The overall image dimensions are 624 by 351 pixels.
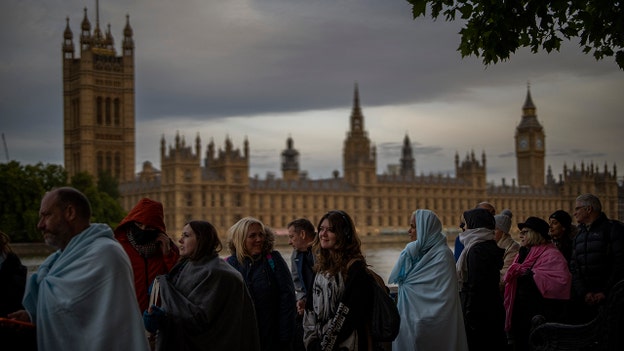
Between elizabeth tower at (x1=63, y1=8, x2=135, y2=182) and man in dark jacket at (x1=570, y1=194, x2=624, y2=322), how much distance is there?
79692mm

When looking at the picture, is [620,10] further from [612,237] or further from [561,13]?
[612,237]

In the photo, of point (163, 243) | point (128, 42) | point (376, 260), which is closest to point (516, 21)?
point (163, 243)

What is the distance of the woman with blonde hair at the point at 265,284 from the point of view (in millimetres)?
6246

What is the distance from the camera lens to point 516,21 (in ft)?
23.9

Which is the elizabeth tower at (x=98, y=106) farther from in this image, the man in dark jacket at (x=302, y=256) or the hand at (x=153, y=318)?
the hand at (x=153, y=318)

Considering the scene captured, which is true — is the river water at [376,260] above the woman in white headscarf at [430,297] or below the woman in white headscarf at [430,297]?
below

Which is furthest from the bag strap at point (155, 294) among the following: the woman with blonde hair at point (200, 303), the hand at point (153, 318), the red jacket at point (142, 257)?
the red jacket at point (142, 257)

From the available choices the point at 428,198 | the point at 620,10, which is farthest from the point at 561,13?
the point at 428,198

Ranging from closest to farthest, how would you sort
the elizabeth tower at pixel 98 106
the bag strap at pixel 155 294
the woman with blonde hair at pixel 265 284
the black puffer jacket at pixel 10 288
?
1. the bag strap at pixel 155 294
2. the black puffer jacket at pixel 10 288
3. the woman with blonde hair at pixel 265 284
4. the elizabeth tower at pixel 98 106

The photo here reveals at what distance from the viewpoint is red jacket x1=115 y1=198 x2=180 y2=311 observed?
5.78 m

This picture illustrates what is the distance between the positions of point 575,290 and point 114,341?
15.3 feet

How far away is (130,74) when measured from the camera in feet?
293

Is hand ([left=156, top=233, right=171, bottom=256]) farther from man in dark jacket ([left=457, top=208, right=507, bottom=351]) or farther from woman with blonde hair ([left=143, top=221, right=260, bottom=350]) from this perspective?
man in dark jacket ([left=457, top=208, right=507, bottom=351])

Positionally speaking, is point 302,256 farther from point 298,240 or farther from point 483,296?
point 483,296
